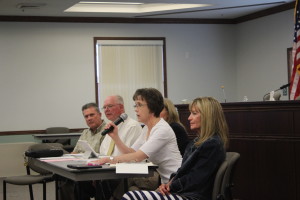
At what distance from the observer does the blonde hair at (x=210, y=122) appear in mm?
3652

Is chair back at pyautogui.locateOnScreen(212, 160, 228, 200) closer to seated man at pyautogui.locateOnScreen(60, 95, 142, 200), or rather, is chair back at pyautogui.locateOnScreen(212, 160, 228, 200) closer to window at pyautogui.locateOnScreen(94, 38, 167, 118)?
seated man at pyautogui.locateOnScreen(60, 95, 142, 200)

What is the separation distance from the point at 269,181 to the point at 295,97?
4.85ft

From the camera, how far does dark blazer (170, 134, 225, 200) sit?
3525 millimetres

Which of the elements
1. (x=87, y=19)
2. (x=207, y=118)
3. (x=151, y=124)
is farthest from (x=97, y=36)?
(x=207, y=118)

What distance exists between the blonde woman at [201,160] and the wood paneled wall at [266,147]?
2.12m

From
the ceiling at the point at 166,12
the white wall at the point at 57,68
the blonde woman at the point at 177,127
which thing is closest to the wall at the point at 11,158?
the white wall at the point at 57,68

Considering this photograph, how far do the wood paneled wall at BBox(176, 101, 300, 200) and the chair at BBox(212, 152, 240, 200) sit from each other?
211 cm

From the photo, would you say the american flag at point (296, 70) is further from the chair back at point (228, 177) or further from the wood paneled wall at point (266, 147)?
the chair back at point (228, 177)

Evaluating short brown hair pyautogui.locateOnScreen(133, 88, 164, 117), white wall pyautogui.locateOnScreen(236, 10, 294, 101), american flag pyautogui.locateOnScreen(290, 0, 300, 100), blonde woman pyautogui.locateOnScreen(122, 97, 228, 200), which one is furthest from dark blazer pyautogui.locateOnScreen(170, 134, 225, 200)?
white wall pyautogui.locateOnScreen(236, 10, 294, 101)

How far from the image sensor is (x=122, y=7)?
34.8 feet

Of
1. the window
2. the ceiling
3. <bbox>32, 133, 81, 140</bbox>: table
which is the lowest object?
<bbox>32, 133, 81, 140</bbox>: table

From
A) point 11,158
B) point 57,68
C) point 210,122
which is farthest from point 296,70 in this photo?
point 11,158

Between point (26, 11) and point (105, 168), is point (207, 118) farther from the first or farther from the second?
point (26, 11)

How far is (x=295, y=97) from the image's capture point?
6.88m
